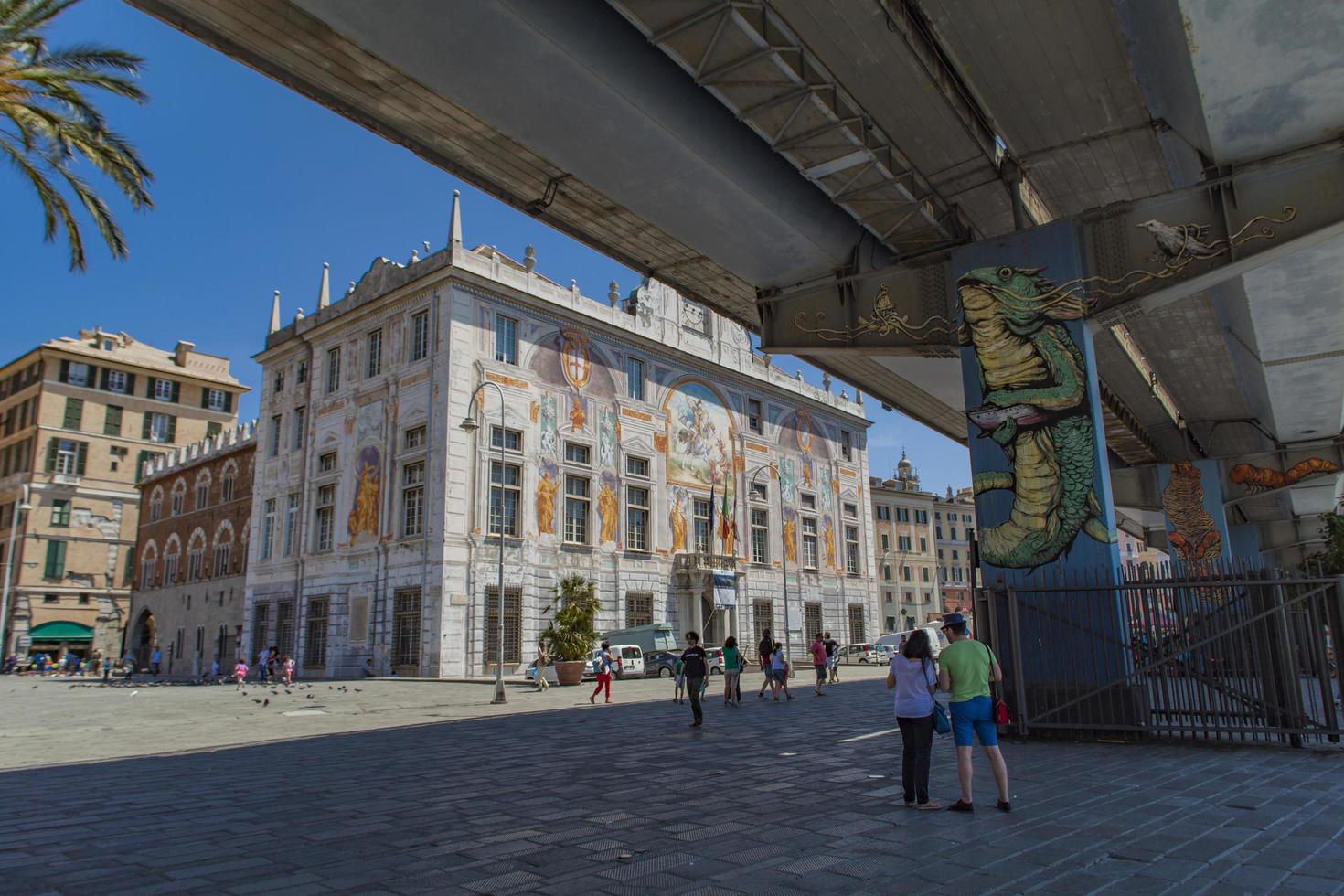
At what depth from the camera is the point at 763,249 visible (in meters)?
13.6

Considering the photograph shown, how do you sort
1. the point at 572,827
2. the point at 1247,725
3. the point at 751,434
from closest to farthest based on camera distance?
the point at 572,827 < the point at 1247,725 < the point at 751,434

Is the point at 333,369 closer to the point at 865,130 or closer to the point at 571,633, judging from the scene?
the point at 571,633

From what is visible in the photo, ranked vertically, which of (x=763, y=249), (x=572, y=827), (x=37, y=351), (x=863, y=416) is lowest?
(x=572, y=827)

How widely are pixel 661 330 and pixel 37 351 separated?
46.8 metres

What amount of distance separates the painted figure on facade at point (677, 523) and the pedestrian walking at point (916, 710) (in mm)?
33037

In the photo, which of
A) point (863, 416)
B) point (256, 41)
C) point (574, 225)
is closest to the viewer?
point (256, 41)

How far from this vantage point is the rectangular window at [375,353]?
120 feet

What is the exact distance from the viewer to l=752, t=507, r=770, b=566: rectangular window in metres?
45.5

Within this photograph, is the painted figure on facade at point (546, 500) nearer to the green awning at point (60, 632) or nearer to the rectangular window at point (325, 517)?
the rectangular window at point (325, 517)

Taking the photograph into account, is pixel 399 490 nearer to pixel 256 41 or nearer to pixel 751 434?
pixel 751 434

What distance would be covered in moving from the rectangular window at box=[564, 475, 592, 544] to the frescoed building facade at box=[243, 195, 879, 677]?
0.32ft

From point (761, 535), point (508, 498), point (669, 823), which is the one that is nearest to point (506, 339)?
point (508, 498)

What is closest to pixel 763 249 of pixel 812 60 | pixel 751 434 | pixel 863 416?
pixel 812 60

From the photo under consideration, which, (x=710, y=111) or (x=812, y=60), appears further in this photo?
(x=710, y=111)
